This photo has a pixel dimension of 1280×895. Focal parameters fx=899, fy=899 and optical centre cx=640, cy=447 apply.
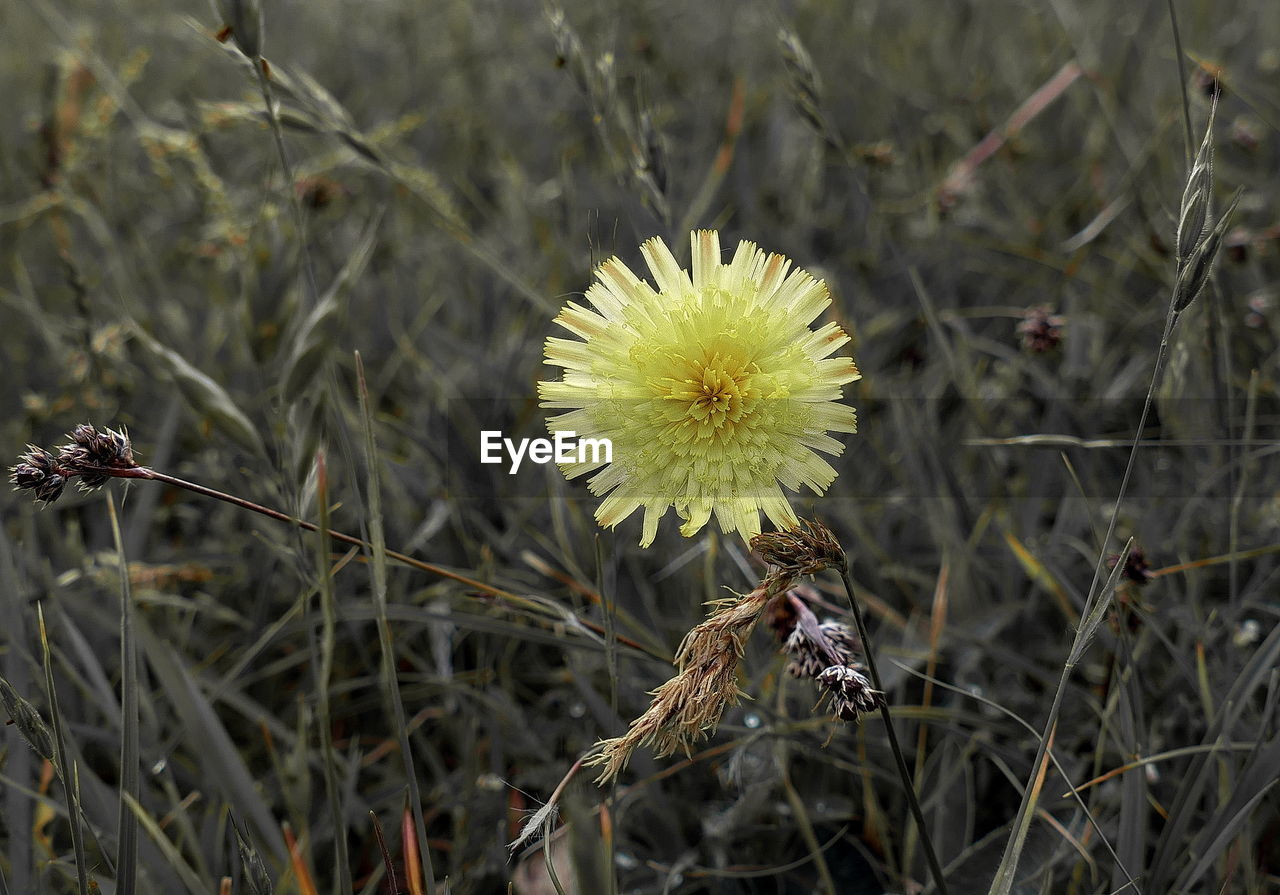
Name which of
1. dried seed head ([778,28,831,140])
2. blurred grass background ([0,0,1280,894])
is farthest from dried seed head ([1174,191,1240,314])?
dried seed head ([778,28,831,140])

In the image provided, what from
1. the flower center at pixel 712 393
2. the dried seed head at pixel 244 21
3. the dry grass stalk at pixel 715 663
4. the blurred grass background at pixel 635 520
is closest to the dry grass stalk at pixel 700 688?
the dry grass stalk at pixel 715 663

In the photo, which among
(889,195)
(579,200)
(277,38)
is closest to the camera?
(579,200)

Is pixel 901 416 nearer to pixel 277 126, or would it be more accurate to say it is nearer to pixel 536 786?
pixel 536 786

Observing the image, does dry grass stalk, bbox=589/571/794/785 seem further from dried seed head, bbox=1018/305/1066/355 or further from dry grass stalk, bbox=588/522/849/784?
dried seed head, bbox=1018/305/1066/355

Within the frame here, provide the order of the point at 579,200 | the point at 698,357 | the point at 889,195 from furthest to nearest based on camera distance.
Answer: the point at 889,195 < the point at 579,200 < the point at 698,357

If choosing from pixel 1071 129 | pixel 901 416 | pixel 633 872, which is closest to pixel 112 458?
pixel 633 872

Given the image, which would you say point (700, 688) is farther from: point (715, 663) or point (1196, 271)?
point (1196, 271)

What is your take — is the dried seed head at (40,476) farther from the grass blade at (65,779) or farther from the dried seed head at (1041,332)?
the dried seed head at (1041,332)
